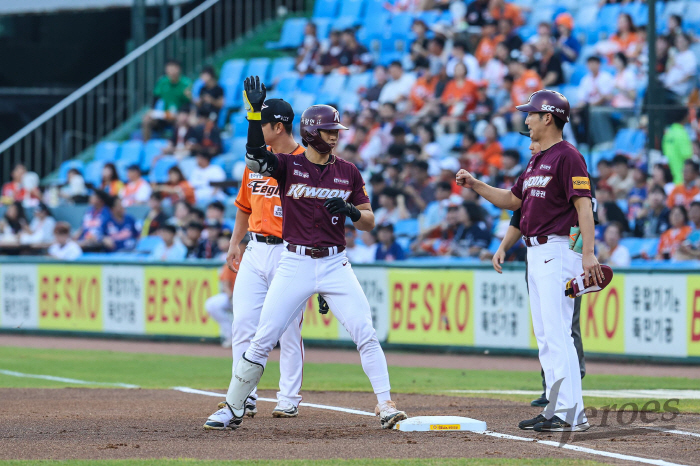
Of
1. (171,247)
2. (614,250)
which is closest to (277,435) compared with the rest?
(614,250)

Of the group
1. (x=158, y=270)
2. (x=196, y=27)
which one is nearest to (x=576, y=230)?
(x=158, y=270)

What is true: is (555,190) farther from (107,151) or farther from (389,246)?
(107,151)

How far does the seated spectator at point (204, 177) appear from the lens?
20172 mm

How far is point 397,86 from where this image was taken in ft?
68.2

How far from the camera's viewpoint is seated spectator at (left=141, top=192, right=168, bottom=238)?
62.5 feet

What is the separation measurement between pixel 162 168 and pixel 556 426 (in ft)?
52.5

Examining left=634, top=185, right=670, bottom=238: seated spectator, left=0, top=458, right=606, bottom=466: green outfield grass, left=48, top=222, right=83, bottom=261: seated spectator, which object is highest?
left=634, top=185, right=670, bottom=238: seated spectator

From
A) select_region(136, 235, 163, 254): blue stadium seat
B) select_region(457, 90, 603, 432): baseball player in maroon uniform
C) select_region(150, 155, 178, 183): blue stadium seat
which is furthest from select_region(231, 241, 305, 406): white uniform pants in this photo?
select_region(150, 155, 178, 183): blue stadium seat

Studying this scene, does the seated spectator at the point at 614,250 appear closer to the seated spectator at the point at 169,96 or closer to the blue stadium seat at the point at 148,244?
the blue stadium seat at the point at 148,244

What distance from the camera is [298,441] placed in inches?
274

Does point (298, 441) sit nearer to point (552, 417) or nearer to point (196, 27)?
point (552, 417)

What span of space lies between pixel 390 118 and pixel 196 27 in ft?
29.6

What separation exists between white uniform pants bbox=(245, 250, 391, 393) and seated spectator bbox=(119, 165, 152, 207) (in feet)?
46.0

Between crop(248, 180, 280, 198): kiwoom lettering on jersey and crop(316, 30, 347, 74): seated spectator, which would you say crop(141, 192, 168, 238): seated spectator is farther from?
crop(248, 180, 280, 198): kiwoom lettering on jersey
